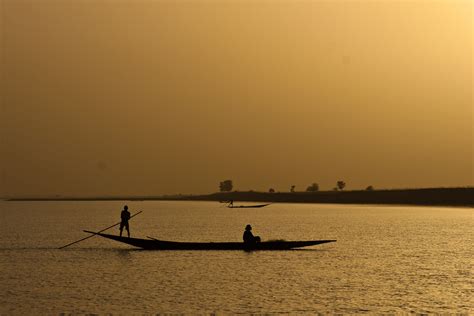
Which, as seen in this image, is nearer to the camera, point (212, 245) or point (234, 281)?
point (234, 281)

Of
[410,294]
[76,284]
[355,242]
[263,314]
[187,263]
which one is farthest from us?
[355,242]

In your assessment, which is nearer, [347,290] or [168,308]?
[168,308]

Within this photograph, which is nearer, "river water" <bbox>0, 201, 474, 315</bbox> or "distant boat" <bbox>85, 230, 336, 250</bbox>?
"river water" <bbox>0, 201, 474, 315</bbox>

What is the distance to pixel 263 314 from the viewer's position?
2655 cm

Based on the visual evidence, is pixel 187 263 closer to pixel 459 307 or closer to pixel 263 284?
pixel 263 284

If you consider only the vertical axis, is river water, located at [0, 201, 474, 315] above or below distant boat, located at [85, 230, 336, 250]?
below

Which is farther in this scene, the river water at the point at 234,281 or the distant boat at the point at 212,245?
the distant boat at the point at 212,245

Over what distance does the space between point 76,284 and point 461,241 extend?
144ft

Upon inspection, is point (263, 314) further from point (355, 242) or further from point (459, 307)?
point (355, 242)

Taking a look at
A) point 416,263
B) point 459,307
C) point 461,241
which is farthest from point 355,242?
point 459,307

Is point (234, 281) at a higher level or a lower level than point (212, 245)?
lower

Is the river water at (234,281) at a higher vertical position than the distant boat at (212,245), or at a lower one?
lower

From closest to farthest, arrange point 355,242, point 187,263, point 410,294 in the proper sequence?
point 410,294, point 187,263, point 355,242

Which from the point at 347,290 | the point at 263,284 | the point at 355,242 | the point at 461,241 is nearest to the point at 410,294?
the point at 347,290
